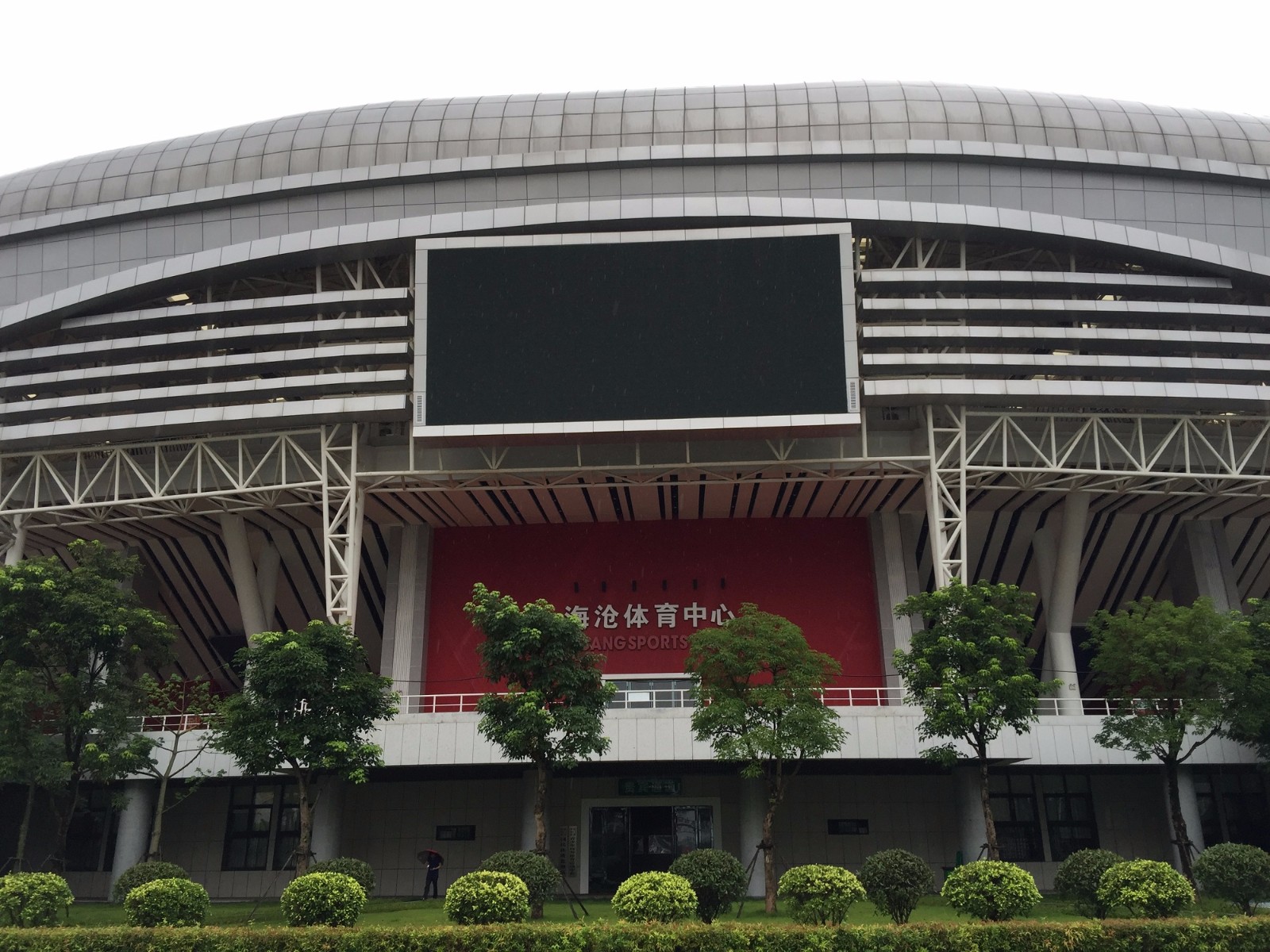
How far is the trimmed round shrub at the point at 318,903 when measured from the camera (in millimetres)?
20156

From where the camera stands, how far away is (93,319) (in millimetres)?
39594

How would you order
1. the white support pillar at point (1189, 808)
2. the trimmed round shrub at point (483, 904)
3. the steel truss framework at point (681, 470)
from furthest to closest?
the steel truss framework at point (681, 470), the white support pillar at point (1189, 808), the trimmed round shrub at point (483, 904)

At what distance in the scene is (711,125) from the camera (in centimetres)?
4138

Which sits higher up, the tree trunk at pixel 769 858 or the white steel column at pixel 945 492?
the white steel column at pixel 945 492

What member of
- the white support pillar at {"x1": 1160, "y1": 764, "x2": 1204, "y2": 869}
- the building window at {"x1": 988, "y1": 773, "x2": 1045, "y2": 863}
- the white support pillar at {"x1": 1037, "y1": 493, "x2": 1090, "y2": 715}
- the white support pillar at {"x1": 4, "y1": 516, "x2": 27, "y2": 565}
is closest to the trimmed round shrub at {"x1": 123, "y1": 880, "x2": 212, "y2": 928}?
the white support pillar at {"x1": 4, "y1": 516, "x2": 27, "y2": 565}

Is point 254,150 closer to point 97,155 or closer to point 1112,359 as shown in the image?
point 97,155

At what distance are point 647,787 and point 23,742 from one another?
55.7 ft

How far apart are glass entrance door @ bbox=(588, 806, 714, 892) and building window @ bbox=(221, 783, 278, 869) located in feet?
33.7

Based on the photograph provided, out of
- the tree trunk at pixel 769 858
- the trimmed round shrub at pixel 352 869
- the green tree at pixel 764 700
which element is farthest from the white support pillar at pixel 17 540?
the tree trunk at pixel 769 858

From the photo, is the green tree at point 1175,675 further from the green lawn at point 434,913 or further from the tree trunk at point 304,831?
the tree trunk at point 304,831

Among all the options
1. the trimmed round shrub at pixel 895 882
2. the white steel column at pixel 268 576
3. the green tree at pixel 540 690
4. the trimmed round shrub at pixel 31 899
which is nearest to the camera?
the trimmed round shrub at pixel 895 882

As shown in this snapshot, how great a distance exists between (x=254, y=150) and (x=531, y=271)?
14.6 metres

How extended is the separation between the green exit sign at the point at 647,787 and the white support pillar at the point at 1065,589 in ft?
44.3

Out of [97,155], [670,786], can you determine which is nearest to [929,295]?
[670,786]
